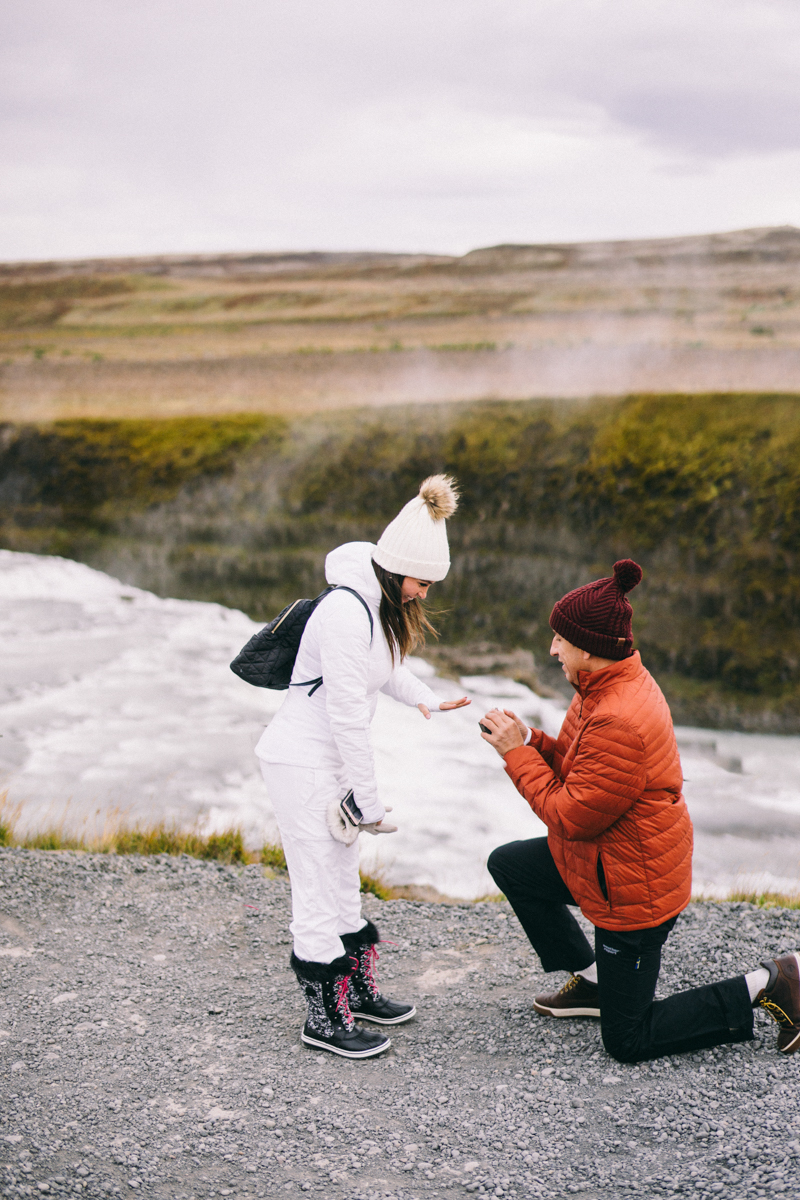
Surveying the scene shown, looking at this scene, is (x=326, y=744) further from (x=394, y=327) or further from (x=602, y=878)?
(x=394, y=327)

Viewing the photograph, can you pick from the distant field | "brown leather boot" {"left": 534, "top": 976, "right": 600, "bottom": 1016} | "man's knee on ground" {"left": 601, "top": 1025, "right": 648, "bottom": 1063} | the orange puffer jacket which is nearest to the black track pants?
"man's knee on ground" {"left": 601, "top": 1025, "right": 648, "bottom": 1063}

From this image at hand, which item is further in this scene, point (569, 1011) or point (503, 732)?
point (569, 1011)

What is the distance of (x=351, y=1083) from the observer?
398 cm

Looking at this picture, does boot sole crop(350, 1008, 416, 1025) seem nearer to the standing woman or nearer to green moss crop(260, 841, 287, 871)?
the standing woman

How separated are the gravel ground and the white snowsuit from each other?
0.68 meters

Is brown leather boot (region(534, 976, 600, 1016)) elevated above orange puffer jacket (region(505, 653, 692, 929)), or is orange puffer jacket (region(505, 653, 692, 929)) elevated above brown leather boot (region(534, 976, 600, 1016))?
orange puffer jacket (region(505, 653, 692, 929))

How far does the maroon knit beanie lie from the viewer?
141 inches

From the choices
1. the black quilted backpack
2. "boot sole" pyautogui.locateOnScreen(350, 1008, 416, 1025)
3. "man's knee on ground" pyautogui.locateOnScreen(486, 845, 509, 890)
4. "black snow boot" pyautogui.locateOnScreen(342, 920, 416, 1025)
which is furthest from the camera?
"boot sole" pyautogui.locateOnScreen(350, 1008, 416, 1025)

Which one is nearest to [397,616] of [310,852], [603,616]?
[603,616]

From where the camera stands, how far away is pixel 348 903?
164 inches

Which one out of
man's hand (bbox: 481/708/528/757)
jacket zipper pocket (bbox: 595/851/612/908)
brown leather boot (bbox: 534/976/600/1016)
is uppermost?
man's hand (bbox: 481/708/528/757)

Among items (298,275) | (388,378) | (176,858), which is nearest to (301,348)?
(388,378)

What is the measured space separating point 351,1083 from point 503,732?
1610 mm

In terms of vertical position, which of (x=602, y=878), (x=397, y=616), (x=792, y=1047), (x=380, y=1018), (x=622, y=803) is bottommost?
(x=380, y=1018)
